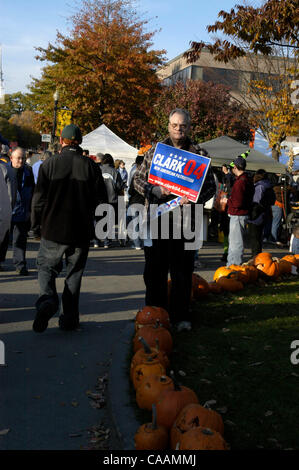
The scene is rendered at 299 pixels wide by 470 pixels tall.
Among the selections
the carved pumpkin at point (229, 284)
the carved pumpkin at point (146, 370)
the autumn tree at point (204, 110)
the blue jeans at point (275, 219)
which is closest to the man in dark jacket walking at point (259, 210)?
the carved pumpkin at point (229, 284)

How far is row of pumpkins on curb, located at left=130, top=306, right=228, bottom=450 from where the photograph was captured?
10.5 ft

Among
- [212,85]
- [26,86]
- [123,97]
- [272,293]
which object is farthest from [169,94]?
[272,293]

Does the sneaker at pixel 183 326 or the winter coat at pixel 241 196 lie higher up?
the winter coat at pixel 241 196

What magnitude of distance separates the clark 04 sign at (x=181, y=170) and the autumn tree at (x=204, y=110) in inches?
1277

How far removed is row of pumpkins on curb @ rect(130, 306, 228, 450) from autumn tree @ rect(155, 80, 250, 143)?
3408 centimetres

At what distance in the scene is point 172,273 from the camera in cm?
599

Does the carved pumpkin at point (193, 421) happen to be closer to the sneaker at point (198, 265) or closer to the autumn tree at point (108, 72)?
the sneaker at point (198, 265)

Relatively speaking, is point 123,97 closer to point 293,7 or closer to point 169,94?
point 169,94

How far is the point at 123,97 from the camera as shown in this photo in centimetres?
3519

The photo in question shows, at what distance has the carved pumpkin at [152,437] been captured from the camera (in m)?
3.34

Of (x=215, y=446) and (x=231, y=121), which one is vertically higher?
(x=231, y=121)

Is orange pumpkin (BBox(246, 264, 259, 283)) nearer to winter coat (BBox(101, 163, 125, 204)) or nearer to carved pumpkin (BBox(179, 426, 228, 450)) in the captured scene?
winter coat (BBox(101, 163, 125, 204))

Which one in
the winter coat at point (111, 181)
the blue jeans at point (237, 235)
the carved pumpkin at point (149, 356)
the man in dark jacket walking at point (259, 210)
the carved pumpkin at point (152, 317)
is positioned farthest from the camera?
the winter coat at point (111, 181)

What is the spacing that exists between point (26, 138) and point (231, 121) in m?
76.0
